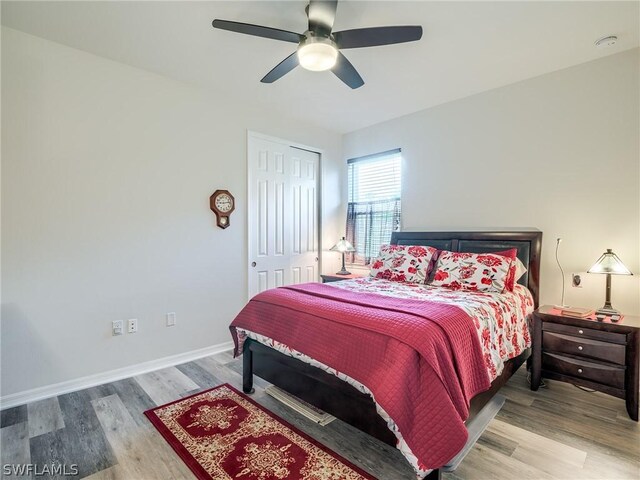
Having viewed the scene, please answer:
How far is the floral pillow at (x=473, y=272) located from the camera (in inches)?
105

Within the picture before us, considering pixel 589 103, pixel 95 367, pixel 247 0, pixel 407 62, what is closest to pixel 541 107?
pixel 589 103

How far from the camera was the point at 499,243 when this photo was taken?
317 centimetres

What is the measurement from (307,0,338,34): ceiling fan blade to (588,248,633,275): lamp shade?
2.57 m

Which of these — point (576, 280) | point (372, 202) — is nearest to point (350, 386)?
point (576, 280)

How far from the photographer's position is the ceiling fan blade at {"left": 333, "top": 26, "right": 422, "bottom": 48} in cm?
190

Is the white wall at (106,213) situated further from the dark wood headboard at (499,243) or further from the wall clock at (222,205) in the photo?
the dark wood headboard at (499,243)

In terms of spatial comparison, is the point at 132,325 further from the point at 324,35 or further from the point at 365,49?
the point at 365,49

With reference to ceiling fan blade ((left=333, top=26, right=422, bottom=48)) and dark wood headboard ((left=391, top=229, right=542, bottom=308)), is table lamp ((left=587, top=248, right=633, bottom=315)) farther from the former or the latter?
ceiling fan blade ((left=333, top=26, right=422, bottom=48))

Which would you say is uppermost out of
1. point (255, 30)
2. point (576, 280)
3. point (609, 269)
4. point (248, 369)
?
point (255, 30)

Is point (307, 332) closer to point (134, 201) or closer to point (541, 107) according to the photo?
point (134, 201)

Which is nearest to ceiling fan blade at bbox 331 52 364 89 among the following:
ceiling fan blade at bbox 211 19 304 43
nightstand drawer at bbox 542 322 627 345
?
ceiling fan blade at bbox 211 19 304 43

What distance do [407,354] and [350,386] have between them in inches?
17.6

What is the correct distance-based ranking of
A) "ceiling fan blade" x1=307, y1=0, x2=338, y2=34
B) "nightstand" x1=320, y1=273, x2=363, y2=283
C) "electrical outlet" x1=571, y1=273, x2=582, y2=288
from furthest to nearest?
"nightstand" x1=320, y1=273, x2=363, y2=283 → "electrical outlet" x1=571, y1=273, x2=582, y2=288 → "ceiling fan blade" x1=307, y1=0, x2=338, y2=34

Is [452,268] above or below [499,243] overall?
below
